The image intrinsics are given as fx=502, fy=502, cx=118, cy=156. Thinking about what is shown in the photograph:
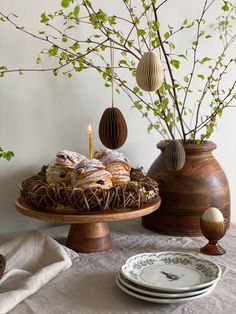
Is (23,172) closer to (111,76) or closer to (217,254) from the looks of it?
(111,76)

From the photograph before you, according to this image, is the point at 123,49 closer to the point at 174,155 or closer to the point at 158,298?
the point at 174,155

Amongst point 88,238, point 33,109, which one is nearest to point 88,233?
point 88,238

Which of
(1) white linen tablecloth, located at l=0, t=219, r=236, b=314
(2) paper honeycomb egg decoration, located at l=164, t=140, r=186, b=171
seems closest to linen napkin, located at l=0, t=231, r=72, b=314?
(1) white linen tablecloth, located at l=0, t=219, r=236, b=314

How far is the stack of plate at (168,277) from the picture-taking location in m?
0.69

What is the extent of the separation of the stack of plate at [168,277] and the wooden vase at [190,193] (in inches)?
7.2

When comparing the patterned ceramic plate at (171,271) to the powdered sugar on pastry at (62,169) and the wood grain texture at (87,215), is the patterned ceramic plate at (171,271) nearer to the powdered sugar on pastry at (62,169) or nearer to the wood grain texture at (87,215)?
the wood grain texture at (87,215)

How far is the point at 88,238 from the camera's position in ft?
3.01

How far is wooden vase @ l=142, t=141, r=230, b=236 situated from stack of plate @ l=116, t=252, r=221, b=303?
18 centimetres

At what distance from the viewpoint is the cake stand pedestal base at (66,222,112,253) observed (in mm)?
916

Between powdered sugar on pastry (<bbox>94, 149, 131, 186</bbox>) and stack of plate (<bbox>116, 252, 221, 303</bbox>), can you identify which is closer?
stack of plate (<bbox>116, 252, 221, 303</bbox>)

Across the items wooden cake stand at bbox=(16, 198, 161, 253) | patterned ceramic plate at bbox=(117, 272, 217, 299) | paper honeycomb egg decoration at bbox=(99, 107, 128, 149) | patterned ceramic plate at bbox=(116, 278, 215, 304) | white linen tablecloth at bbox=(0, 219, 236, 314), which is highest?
paper honeycomb egg decoration at bbox=(99, 107, 128, 149)

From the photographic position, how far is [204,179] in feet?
3.31

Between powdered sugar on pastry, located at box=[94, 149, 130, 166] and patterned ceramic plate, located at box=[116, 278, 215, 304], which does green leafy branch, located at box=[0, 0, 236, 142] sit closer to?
powdered sugar on pastry, located at box=[94, 149, 130, 166]

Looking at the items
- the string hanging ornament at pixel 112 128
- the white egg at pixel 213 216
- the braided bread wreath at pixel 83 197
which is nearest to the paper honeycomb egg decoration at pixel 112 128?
the string hanging ornament at pixel 112 128
